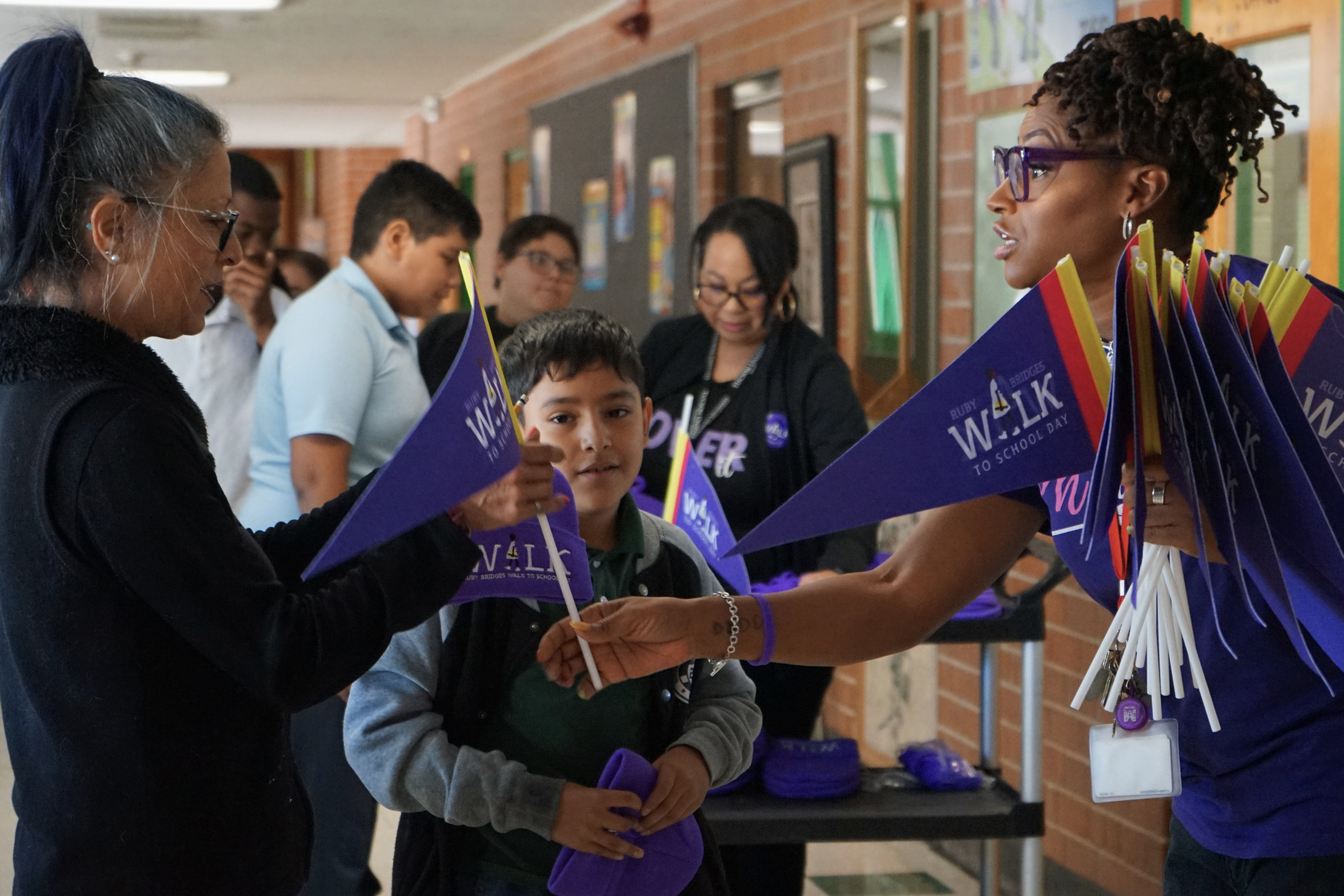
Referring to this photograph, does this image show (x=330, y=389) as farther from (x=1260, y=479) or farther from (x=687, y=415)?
(x=1260, y=479)

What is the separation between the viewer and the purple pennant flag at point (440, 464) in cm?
113

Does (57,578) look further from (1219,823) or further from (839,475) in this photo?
(1219,823)

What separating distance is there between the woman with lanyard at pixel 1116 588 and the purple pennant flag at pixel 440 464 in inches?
11.8

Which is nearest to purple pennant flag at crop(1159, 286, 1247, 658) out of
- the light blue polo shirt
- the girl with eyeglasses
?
the light blue polo shirt

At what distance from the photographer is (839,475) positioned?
128 centimetres

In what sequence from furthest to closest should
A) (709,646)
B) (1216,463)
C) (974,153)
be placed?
1. (974,153)
2. (709,646)
3. (1216,463)

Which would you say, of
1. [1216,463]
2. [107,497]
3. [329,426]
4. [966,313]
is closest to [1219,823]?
[1216,463]

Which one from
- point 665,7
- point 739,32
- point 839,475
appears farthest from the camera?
point 665,7

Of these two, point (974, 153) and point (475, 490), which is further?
point (974, 153)

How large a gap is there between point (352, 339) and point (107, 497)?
1439 millimetres

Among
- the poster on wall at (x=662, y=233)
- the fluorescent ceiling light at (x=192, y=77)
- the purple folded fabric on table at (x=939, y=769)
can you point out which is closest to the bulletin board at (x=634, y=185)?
the poster on wall at (x=662, y=233)

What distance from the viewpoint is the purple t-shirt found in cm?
132

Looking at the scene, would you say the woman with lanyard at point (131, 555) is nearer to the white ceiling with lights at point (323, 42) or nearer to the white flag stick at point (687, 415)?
the white flag stick at point (687, 415)

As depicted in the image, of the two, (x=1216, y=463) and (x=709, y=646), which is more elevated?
(x=1216, y=463)
